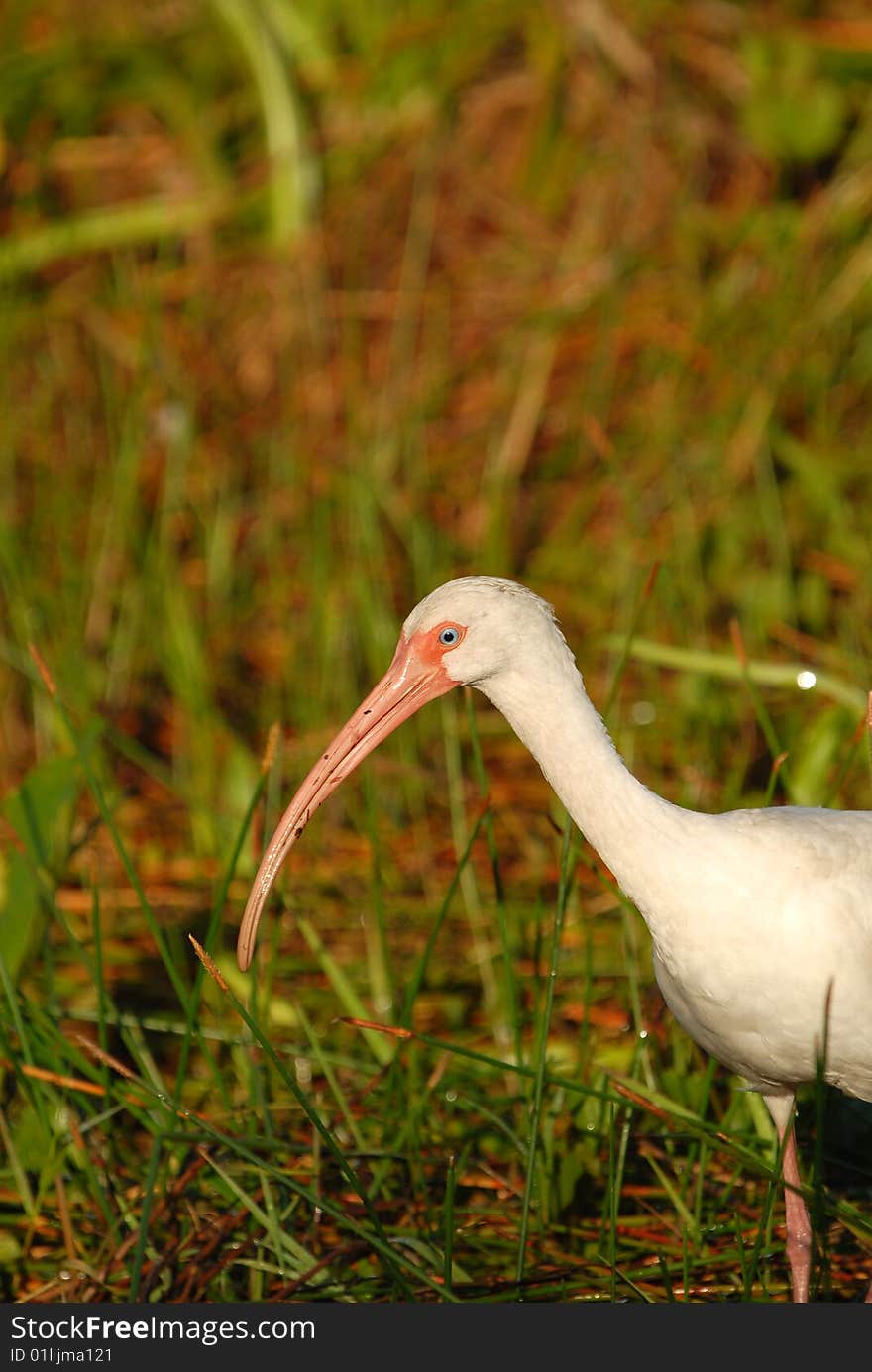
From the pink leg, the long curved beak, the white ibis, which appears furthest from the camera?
the pink leg

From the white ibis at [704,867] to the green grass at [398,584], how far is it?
0.67 feet

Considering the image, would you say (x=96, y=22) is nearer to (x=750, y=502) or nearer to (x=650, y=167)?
(x=650, y=167)

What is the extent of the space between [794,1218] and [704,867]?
0.89 metres

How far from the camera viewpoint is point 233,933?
16.4 feet

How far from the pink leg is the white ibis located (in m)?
0.34

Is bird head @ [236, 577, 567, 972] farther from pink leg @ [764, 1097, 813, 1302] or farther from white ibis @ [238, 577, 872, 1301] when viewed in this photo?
pink leg @ [764, 1097, 813, 1302]

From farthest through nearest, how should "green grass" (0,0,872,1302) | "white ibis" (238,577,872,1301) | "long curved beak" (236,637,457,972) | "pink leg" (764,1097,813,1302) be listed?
"green grass" (0,0,872,1302), "pink leg" (764,1097,813,1302), "long curved beak" (236,637,457,972), "white ibis" (238,577,872,1301)

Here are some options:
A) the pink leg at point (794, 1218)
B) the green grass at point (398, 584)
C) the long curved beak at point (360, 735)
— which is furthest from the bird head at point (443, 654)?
the pink leg at point (794, 1218)

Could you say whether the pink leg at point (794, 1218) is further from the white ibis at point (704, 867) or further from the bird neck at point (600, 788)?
the bird neck at point (600, 788)

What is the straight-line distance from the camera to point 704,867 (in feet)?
10.2

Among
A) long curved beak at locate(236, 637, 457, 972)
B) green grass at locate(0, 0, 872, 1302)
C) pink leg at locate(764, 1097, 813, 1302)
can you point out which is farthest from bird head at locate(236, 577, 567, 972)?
pink leg at locate(764, 1097, 813, 1302)

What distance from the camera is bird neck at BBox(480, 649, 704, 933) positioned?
312 cm

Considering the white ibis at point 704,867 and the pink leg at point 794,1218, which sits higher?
the white ibis at point 704,867

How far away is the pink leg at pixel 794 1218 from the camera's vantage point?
3.46m
